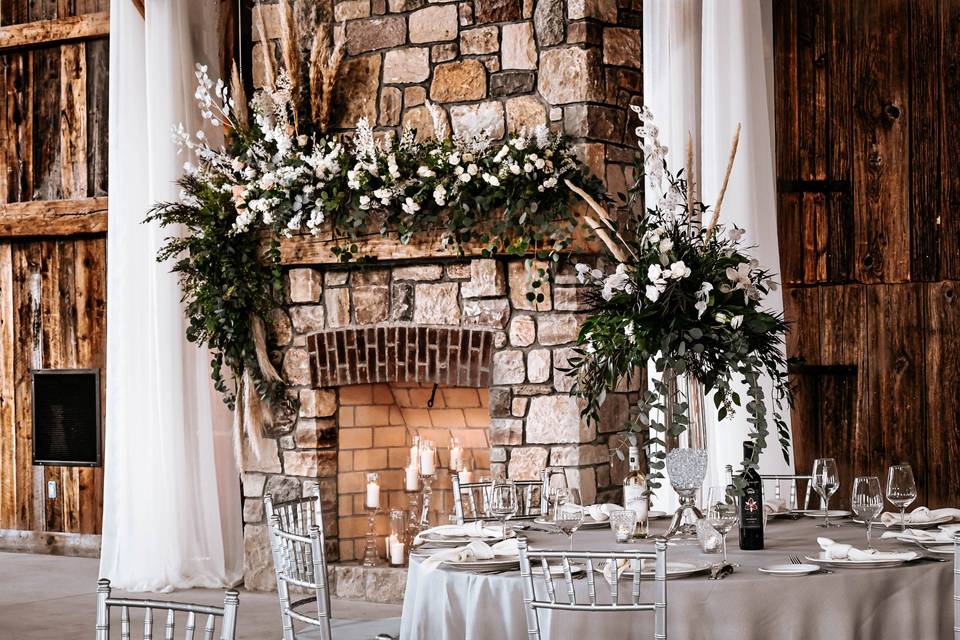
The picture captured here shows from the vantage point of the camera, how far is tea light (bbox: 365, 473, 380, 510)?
597 centimetres

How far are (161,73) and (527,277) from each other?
2.39 meters

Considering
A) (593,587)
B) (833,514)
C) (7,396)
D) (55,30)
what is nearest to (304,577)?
(593,587)

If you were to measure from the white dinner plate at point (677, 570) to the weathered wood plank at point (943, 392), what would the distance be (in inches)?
106

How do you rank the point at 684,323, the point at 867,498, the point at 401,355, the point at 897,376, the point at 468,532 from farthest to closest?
1. the point at 401,355
2. the point at 897,376
3. the point at 468,532
4. the point at 684,323
5. the point at 867,498

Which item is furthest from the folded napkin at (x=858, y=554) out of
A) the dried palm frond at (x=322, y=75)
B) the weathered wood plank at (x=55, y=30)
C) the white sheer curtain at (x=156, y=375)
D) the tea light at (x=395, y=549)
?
the weathered wood plank at (x=55, y=30)

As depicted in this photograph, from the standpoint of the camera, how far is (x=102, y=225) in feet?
23.9

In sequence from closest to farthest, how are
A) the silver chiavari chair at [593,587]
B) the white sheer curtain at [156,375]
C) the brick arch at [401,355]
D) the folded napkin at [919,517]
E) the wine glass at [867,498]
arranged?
the silver chiavari chair at [593,587] < the wine glass at [867,498] < the folded napkin at [919,517] < the brick arch at [401,355] < the white sheer curtain at [156,375]

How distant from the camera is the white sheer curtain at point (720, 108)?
5.05 m

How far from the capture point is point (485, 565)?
2967mm

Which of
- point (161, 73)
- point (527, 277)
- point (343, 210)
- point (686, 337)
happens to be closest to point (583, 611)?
point (686, 337)

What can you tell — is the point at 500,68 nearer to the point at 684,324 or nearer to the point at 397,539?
the point at 397,539

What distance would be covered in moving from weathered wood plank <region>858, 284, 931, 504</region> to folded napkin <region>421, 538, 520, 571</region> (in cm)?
274

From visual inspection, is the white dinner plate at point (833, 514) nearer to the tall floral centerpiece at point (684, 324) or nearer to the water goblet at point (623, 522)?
the tall floral centerpiece at point (684, 324)

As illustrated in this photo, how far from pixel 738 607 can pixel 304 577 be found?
1.30m
